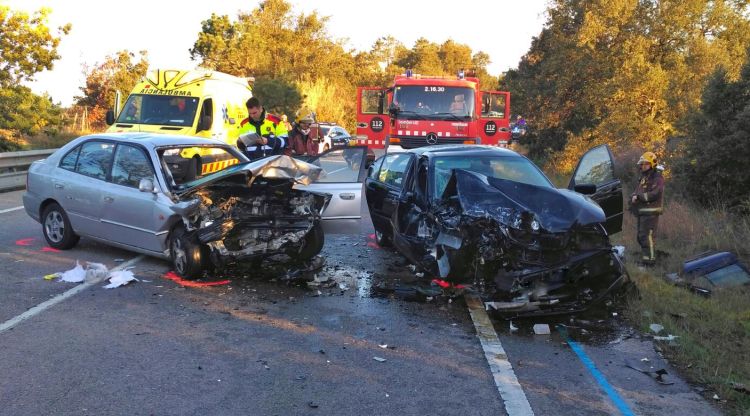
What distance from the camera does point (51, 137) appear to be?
70.6ft

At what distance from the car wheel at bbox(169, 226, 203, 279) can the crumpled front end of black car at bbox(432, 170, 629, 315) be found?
103 inches

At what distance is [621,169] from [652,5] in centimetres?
707

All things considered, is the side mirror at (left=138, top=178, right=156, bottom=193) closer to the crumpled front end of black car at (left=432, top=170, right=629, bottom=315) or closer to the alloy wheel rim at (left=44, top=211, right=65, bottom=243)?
the alloy wheel rim at (left=44, top=211, right=65, bottom=243)

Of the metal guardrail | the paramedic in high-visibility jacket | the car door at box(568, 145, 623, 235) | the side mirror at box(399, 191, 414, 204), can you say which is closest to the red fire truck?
A: the paramedic in high-visibility jacket

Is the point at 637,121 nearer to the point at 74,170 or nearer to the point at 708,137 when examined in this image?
the point at 708,137

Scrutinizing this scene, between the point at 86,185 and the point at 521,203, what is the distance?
5248mm

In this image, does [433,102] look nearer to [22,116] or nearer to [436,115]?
[436,115]

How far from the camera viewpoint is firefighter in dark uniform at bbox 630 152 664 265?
319 inches

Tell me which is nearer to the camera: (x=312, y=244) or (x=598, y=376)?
(x=598, y=376)

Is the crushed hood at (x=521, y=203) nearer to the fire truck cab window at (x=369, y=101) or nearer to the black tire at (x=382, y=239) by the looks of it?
the black tire at (x=382, y=239)

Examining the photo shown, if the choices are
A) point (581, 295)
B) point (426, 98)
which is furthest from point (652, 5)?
point (581, 295)

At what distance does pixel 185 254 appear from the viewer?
6.43 metres

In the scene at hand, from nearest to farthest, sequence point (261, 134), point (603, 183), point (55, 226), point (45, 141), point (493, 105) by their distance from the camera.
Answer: point (603, 183), point (55, 226), point (261, 134), point (493, 105), point (45, 141)

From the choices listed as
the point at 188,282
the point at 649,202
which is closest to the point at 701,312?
the point at 649,202
